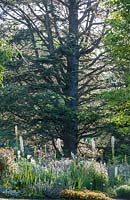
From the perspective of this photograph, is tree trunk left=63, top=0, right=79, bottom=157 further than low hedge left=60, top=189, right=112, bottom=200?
Yes

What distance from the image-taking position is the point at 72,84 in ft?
71.2

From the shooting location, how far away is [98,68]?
21953 millimetres

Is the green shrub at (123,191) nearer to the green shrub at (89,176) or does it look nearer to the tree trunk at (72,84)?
the green shrub at (89,176)

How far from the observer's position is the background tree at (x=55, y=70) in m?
20.2

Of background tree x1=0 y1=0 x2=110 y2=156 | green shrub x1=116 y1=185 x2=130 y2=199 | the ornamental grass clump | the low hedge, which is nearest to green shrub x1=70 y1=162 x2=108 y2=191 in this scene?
green shrub x1=116 y1=185 x2=130 y2=199

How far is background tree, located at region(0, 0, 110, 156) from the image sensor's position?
796 inches

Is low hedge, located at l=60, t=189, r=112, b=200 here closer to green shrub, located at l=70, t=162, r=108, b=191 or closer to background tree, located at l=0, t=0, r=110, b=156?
green shrub, located at l=70, t=162, r=108, b=191

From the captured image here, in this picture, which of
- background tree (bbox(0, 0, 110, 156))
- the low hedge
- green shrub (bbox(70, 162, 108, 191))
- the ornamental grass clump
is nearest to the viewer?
the low hedge

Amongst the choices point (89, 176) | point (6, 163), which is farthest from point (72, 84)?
point (6, 163)

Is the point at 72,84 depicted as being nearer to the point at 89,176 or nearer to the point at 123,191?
the point at 89,176

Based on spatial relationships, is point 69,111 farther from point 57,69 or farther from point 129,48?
point 129,48

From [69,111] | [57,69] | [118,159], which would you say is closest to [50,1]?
[57,69]

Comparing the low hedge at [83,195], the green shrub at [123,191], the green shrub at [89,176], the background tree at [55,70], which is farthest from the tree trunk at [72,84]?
the low hedge at [83,195]

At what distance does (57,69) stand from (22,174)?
388 inches
